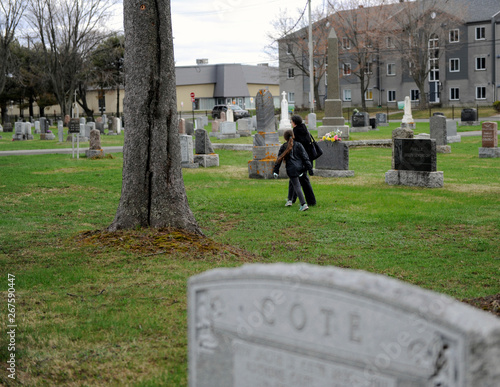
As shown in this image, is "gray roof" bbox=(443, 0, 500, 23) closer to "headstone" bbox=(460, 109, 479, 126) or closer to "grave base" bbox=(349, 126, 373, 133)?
"headstone" bbox=(460, 109, 479, 126)

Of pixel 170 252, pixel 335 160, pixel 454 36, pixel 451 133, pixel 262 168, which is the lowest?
pixel 170 252

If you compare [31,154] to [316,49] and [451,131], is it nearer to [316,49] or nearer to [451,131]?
[451,131]

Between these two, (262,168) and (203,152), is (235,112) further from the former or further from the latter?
(262,168)

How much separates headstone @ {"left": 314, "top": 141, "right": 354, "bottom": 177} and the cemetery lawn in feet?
2.23

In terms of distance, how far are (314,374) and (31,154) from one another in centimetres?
2659

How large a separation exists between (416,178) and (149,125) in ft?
27.3

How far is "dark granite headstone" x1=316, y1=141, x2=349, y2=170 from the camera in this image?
16797 mm

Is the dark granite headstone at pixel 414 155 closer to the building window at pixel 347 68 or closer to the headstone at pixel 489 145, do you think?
the headstone at pixel 489 145

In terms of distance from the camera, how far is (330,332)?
209 cm

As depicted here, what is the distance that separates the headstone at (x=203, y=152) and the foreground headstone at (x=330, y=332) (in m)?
17.9

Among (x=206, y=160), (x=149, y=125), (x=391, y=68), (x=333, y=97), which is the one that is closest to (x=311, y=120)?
(x=333, y=97)

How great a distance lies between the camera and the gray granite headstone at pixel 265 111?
→ 16.8 metres

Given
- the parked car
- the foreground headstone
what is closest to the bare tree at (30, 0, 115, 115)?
the parked car

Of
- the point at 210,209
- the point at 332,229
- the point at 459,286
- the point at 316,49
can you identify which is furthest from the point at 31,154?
the point at 316,49
